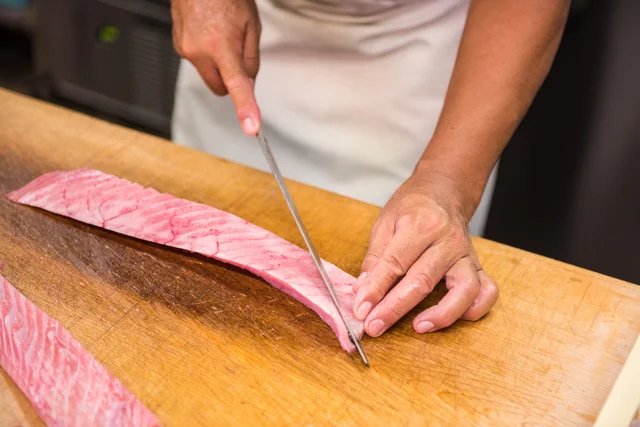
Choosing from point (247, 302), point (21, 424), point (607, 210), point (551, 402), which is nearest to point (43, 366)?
point (21, 424)

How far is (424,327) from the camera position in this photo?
153 cm

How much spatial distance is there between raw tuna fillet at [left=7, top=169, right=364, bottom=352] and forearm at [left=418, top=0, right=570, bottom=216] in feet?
1.42

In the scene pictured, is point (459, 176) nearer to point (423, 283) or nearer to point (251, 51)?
point (423, 283)

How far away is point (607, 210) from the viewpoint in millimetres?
2756

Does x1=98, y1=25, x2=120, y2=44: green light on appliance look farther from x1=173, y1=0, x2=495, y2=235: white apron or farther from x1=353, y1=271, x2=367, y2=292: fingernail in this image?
x1=353, y1=271, x2=367, y2=292: fingernail

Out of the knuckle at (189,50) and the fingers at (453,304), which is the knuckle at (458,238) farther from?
the knuckle at (189,50)

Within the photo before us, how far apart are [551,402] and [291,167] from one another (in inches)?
48.5

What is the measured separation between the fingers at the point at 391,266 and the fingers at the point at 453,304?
0.33 ft

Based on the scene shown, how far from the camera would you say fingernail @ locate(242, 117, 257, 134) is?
1.69 m

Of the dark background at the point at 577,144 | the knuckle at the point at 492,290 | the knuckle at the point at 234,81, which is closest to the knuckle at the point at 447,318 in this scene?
the knuckle at the point at 492,290

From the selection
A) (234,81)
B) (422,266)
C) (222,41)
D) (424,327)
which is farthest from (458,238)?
(222,41)

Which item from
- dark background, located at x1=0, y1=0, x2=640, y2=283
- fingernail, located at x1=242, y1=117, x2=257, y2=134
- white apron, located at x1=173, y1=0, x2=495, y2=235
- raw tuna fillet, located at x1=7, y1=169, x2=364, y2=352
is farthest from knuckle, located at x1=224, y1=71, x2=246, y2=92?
dark background, located at x1=0, y1=0, x2=640, y2=283

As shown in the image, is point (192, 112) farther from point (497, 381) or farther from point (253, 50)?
point (497, 381)

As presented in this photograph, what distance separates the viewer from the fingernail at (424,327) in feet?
5.01
